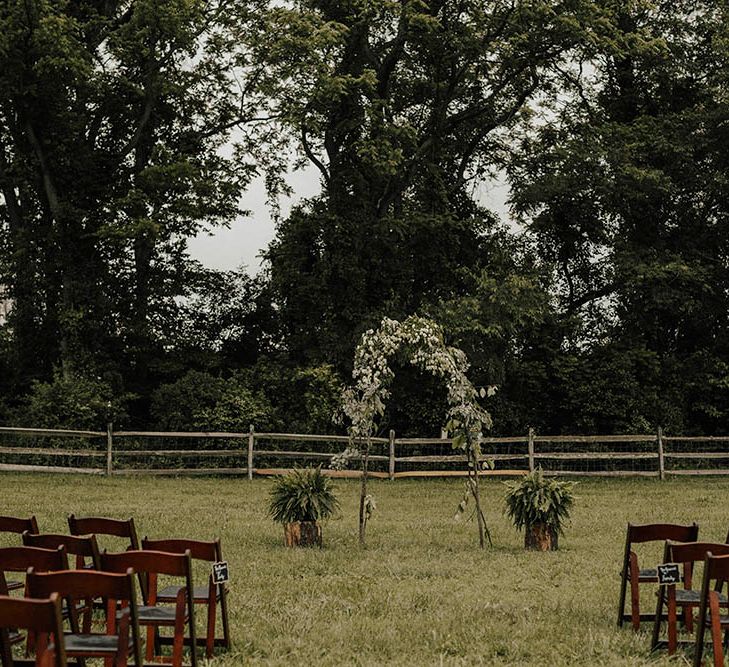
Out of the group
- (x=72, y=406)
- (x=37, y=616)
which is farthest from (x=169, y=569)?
(x=72, y=406)

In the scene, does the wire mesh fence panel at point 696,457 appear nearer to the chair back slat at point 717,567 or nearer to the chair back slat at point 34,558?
the chair back slat at point 717,567

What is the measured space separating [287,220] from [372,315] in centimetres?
415

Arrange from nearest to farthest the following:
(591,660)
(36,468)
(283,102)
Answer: (591,660) → (36,468) → (283,102)

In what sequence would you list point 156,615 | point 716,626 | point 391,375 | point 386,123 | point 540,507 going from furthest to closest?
point 386,123, point 391,375, point 540,507, point 156,615, point 716,626

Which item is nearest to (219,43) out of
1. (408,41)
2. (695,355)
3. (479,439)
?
(408,41)

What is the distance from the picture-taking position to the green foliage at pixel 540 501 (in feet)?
44.2

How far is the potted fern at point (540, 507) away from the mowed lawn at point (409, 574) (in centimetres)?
31

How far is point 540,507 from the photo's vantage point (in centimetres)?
1341

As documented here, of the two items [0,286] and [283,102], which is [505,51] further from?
[0,286]

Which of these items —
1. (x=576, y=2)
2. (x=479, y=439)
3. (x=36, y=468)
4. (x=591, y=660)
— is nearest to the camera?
(x=591, y=660)

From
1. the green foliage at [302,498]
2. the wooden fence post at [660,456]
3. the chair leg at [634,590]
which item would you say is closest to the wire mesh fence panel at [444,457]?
the wooden fence post at [660,456]

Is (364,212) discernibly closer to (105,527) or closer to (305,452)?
(305,452)

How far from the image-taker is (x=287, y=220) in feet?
96.9

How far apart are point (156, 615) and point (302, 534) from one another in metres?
6.47
